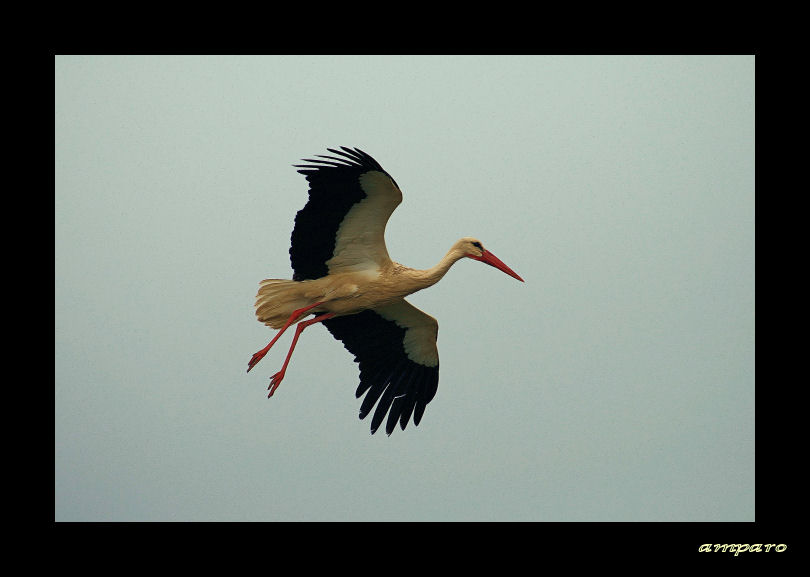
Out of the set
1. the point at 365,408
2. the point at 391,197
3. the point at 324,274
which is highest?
the point at 391,197

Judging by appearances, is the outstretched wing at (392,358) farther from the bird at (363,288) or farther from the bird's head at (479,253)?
the bird's head at (479,253)

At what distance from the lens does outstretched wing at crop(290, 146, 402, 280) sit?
772 centimetres

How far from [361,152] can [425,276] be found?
1187 millimetres

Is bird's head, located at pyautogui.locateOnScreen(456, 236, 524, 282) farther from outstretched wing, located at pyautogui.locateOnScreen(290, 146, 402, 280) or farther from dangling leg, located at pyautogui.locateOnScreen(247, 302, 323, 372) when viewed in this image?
dangling leg, located at pyautogui.locateOnScreen(247, 302, 323, 372)

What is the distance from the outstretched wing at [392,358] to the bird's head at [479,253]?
65 centimetres

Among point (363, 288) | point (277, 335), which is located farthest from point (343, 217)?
point (277, 335)

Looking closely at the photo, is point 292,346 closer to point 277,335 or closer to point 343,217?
point 277,335

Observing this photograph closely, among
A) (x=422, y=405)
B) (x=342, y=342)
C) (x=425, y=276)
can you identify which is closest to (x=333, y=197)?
(x=425, y=276)

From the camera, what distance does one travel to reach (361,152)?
755 centimetres

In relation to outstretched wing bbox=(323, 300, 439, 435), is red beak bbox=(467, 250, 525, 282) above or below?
above

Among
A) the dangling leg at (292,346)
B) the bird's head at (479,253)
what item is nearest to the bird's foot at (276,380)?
the dangling leg at (292,346)

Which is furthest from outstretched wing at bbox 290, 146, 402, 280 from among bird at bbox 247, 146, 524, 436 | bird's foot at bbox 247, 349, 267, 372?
bird's foot at bbox 247, 349, 267, 372

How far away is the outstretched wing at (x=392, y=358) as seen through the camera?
8766mm
